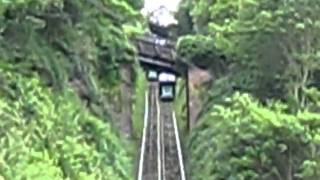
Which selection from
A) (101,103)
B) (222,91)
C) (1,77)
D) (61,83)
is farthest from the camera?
(222,91)

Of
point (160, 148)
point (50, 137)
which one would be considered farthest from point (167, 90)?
point (50, 137)

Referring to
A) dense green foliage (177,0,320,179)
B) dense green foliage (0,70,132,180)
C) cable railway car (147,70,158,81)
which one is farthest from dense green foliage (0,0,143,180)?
cable railway car (147,70,158,81)

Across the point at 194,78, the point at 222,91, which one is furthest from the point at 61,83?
the point at 194,78

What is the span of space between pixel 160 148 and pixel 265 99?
557cm

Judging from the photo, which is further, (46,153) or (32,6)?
(32,6)

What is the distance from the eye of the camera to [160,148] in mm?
25656

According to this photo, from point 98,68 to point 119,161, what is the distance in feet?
10.6

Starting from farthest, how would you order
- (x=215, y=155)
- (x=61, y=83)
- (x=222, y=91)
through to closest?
(x=222, y=91) < (x=215, y=155) < (x=61, y=83)

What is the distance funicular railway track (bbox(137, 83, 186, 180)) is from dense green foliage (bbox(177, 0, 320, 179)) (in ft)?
2.23

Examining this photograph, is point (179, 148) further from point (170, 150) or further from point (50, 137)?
point (50, 137)

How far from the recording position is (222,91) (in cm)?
2316

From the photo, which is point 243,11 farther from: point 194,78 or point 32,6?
point 194,78

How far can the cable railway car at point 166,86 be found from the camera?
37.2 m

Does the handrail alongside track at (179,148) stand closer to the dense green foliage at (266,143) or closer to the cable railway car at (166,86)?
the dense green foliage at (266,143)
